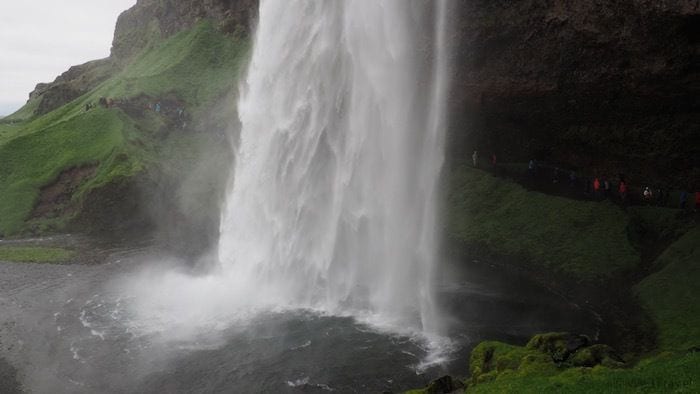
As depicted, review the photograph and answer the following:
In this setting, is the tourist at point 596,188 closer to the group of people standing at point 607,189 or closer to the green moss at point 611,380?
the group of people standing at point 607,189

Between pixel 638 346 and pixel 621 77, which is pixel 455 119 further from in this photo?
pixel 638 346

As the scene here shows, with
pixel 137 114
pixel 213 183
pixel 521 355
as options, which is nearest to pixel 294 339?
pixel 521 355

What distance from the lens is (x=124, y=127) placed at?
A: 5906 cm

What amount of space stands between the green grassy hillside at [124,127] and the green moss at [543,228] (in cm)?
2907

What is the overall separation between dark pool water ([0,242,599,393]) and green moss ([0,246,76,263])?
274 inches

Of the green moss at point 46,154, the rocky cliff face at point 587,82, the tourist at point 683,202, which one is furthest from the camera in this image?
the green moss at point 46,154

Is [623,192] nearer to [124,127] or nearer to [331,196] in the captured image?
[331,196]

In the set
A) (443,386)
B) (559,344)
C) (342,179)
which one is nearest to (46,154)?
(342,179)

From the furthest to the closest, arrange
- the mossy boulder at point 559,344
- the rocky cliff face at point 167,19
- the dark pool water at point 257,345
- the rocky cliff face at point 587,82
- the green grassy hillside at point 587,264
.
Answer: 1. the rocky cliff face at point 167,19
2. the rocky cliff face at point 587,82
3. the dark pool water at point 257,345
4. the mossy boulder at point 559,344
5. the green grassy hillside at point 587,264

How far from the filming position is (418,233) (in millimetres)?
32500

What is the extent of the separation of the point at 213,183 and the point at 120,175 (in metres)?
8.02

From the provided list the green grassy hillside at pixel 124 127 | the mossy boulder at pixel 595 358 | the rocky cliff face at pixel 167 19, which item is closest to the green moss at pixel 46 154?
the green grassy hillside at pixel 124 127

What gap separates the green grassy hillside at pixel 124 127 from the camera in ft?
168

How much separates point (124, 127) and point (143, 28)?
126 feet
